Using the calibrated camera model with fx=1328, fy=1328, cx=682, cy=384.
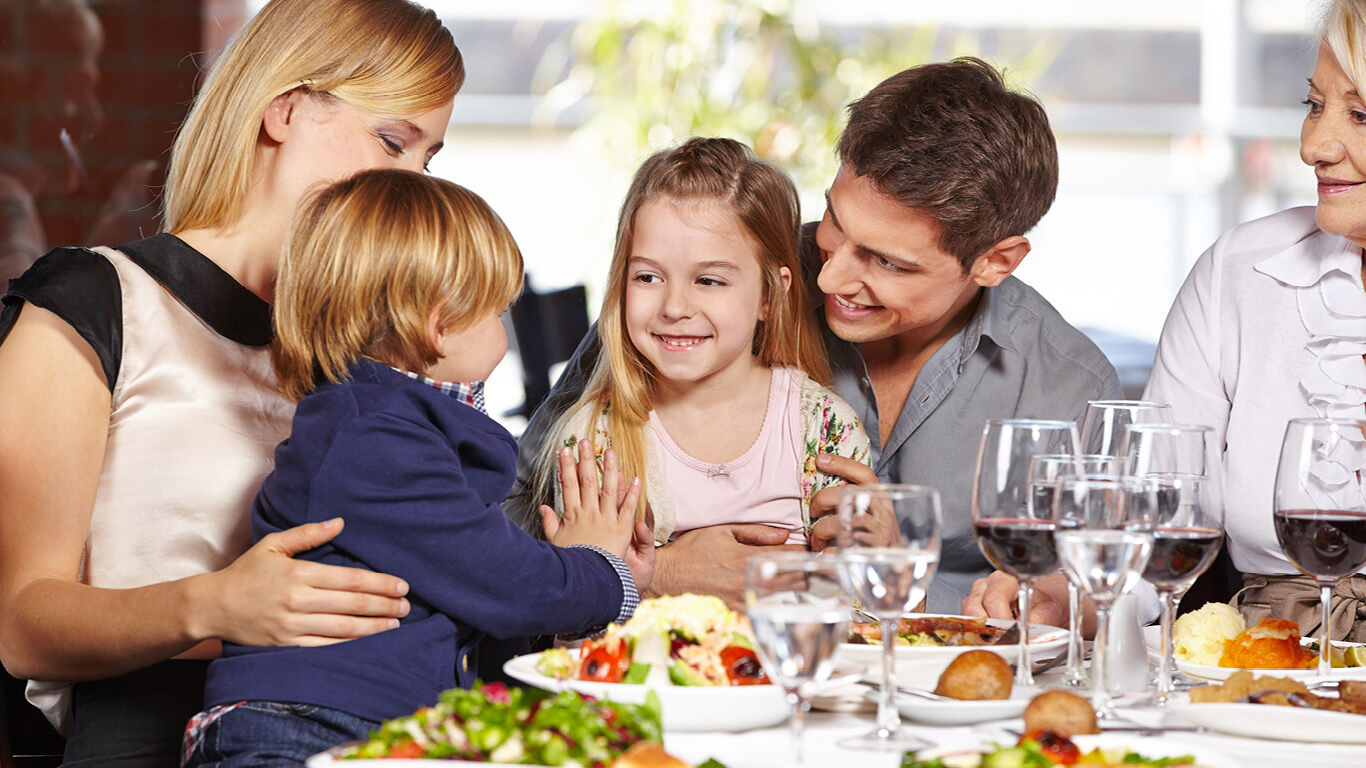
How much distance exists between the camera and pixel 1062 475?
4.02 feet

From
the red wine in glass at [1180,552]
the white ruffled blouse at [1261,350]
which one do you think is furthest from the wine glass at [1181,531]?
the white ruffled blouse at [1261,350]

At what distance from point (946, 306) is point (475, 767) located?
1327mm

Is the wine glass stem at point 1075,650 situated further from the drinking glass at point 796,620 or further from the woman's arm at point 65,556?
the woman's arm at point 65,556

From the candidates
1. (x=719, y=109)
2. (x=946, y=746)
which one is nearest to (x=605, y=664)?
(x=946, y=746)

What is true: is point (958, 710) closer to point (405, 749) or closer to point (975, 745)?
point (975, 745)

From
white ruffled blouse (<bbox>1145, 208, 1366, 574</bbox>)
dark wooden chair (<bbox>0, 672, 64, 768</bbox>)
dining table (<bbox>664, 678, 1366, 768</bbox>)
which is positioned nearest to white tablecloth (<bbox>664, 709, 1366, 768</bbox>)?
dining table (<bbox>664, 678, 1366, 768</bbox>)

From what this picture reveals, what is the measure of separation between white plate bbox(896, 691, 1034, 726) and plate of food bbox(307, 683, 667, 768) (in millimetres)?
251

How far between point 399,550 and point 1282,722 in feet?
2.74

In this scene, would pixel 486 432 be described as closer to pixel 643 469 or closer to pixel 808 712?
pixel 808 712

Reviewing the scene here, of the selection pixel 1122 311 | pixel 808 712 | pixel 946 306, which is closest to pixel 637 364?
pixel 946 306

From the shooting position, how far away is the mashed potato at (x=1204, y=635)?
1378 mm

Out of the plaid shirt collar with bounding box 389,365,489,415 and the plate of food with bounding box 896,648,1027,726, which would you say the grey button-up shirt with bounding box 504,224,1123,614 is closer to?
the plaid shirt collar with bounding box 389,365,489,415

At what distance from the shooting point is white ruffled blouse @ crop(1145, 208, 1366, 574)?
1.91 m

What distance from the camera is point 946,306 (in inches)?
81.6
